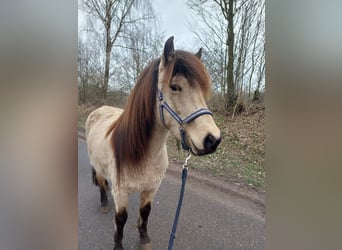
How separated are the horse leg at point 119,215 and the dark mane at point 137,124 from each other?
74 mm

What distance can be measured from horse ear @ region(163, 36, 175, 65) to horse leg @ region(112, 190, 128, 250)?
0.48 m

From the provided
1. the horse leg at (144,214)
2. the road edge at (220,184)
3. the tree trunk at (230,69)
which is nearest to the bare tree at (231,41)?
the tree trunk at (230,69)

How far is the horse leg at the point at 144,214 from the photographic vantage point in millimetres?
796

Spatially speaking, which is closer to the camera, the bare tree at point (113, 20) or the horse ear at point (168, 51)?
the horse ear at point (168, 51)

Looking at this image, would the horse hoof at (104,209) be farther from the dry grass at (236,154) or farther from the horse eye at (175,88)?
the horse eye at (175,88)

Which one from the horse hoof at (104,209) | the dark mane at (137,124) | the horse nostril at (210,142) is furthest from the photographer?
the horse hoof at (104,209)

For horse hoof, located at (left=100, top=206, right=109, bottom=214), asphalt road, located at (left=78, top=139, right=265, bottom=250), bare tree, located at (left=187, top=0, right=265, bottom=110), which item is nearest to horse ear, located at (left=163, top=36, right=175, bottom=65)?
bare tree, located at (left=187, top=0, right=265, bottom=110)

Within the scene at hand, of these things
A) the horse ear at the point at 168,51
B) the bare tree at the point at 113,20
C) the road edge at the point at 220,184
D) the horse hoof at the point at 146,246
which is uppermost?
the bare tree at the point at 113,20

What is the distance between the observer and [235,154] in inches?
33.1

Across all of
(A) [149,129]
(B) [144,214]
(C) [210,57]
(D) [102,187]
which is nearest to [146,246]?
(B) [144,214]

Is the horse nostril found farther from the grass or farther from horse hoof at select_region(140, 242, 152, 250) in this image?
horse hoof at select_region(140, 242, 152, 250)

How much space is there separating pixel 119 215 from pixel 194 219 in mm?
288
